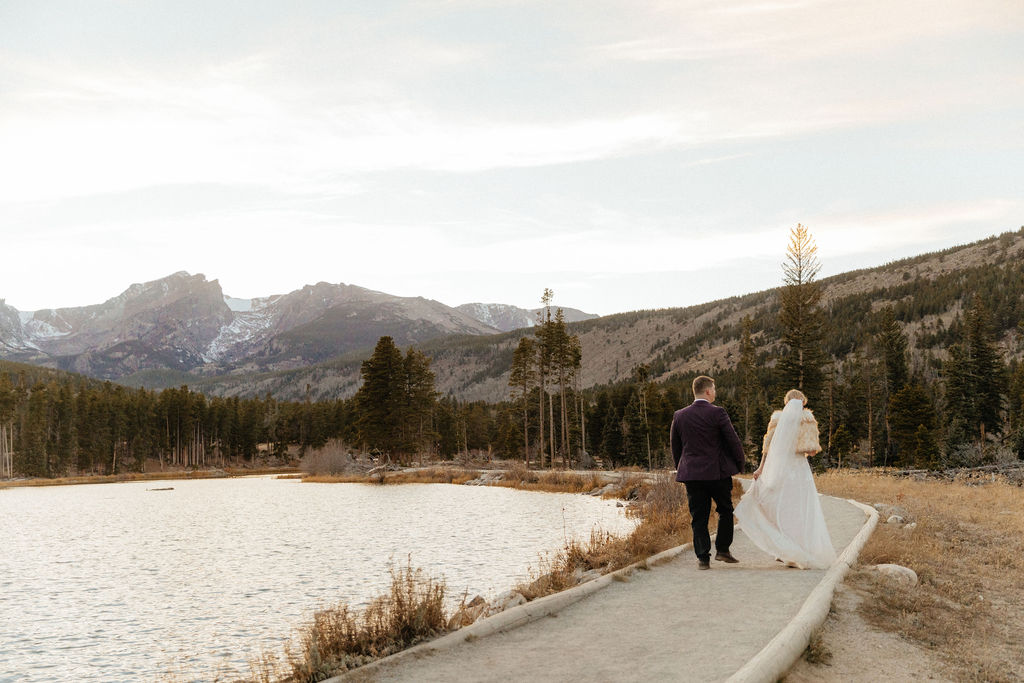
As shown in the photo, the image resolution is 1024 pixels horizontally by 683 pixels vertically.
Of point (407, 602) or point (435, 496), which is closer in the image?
point (407, 602)

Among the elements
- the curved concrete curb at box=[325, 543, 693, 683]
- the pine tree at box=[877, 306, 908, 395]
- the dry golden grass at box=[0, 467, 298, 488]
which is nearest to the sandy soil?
the curved concrete curb at box=[325, 543, 693, 683]

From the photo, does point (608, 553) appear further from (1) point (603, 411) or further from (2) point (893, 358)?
(1) point (603, 411)

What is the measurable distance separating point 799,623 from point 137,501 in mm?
55081

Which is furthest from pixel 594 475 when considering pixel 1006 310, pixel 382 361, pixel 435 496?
pixel 1006 310

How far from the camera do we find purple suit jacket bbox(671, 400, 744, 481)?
11.0m

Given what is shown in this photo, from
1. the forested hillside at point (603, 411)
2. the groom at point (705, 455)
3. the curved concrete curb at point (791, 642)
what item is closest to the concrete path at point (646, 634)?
the curved concrete curb at point (791, 642)

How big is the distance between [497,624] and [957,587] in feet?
23.8

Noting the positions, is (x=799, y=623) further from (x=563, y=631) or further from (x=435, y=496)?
(x=435, y=496)

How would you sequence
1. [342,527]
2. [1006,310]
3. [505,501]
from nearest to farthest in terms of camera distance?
[342,527] → [505,501] → [1006,310]

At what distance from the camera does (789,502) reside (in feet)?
36.7

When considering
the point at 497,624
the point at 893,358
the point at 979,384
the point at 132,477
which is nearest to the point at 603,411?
the point at 893,358

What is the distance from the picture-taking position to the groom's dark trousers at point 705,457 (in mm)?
11000

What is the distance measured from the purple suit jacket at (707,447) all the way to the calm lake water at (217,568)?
4041 mm

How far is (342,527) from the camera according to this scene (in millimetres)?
31328
